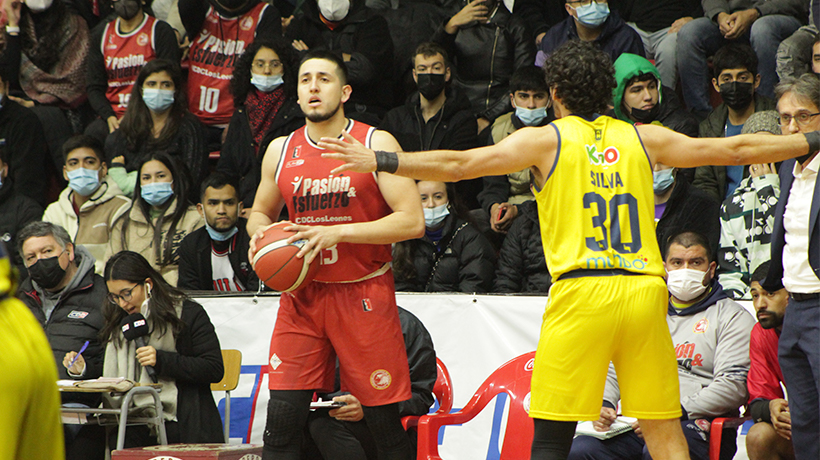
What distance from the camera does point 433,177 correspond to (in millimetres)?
3674

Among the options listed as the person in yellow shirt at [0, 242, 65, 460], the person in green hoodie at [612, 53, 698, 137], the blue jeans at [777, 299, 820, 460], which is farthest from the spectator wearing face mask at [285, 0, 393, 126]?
the person in yellow shirt at [0, 242, 65, 460]

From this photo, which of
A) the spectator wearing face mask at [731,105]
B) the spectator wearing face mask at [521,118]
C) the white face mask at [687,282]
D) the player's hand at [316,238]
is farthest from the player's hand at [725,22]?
the player's hand at [316,238]

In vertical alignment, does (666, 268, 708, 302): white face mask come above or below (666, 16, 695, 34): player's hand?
below

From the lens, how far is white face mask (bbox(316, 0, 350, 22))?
9328mm

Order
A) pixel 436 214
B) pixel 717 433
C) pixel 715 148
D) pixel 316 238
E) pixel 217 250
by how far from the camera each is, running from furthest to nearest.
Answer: pixel 217 250 → pixel 436 214 → pixel 717 433 → pixel 316 238 → pixel 715 148

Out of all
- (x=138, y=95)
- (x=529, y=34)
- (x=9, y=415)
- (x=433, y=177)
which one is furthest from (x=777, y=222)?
(x=138, y=95)

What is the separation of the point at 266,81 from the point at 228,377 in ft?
10.9

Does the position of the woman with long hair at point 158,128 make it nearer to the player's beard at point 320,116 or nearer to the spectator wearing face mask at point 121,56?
the spectator wearing face mask at point 121,56

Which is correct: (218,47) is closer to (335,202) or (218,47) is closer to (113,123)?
(113,123)

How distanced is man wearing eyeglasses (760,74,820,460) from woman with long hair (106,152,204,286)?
5.34 meters

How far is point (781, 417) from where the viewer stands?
4590mm

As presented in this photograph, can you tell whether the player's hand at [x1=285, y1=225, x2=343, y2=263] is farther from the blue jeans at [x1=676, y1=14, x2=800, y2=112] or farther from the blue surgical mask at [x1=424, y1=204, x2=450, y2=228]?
the blue jeans at [x1=676, y1=14, x2=800, y2=112]

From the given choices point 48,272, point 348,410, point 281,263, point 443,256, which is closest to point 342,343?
point 281,263

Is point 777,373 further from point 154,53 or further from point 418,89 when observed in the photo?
point 154,53
